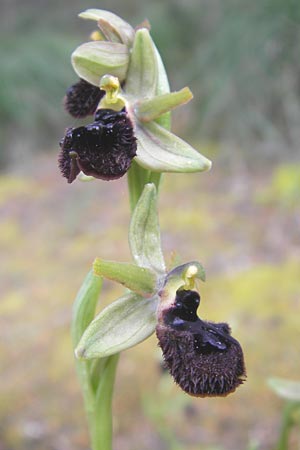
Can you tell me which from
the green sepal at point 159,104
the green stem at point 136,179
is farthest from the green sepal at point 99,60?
the green stem at point 136,179

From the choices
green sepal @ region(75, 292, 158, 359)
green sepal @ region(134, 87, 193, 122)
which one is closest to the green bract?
green sepal @ region(75, 292, 158, 359)

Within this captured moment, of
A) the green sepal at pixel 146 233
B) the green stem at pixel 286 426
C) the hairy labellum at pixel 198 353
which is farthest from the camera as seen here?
the green stem at pixel 286 426

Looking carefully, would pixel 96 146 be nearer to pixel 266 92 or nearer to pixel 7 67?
pixel 266 92

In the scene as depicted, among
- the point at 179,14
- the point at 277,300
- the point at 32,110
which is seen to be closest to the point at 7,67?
the point at 32,110

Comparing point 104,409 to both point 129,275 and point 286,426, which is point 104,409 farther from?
point 286,426

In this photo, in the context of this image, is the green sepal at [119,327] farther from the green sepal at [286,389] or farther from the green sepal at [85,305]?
the green sepal at [286,389]
